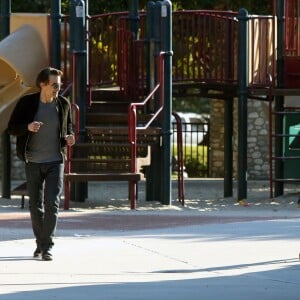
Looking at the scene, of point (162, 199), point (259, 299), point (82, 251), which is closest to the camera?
point (259, 299)

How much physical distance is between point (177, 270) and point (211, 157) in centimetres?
1894

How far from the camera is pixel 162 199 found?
60.5 feet

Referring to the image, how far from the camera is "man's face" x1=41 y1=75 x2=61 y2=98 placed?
37.7 ft

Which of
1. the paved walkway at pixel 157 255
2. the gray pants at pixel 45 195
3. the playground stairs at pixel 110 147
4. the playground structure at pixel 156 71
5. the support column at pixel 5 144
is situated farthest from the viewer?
the support column at pixel 5 144

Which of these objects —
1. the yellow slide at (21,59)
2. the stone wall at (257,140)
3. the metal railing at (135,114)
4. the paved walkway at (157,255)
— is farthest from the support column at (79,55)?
the stone wall at (257,140)

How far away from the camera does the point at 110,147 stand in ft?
61.0

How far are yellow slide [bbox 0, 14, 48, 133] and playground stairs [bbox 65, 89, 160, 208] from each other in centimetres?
109

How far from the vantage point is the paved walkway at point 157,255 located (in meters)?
9.93

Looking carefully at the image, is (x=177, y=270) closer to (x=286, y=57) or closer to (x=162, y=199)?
(x=162, y=199)

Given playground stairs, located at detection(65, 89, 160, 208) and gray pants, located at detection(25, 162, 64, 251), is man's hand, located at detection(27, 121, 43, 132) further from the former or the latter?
playground stairs, located at detection(65, 89, 160, 208)

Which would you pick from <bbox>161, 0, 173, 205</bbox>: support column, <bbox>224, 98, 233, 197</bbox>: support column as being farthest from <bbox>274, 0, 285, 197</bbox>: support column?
<bbox>161, 0, 173, 205</bbox>: support column

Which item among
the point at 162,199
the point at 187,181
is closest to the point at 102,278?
the point at 162,199

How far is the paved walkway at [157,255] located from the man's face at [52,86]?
1.58 meters

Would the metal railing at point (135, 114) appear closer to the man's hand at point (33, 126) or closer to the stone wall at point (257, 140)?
the man's hand at point (33, 126)
